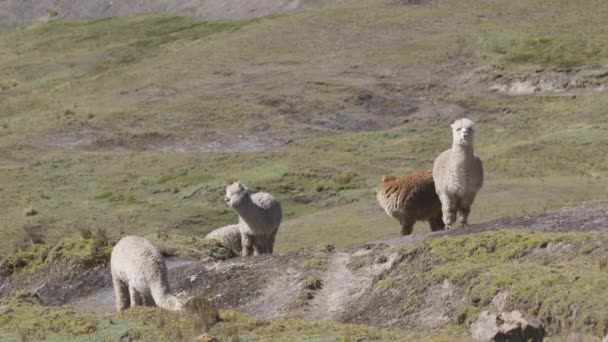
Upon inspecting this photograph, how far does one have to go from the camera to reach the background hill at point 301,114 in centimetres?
3525

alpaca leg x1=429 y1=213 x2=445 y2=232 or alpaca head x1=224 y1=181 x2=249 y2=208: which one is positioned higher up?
alpaca head x1=224 y1=181 x2=249 y2=208

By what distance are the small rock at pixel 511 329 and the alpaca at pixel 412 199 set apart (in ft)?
35.9

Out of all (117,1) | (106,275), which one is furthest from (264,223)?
(117,1)

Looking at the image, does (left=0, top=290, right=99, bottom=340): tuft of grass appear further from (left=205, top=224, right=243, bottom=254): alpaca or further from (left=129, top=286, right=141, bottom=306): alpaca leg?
(left=205, top=224, right=243, bottom=254): alpaca

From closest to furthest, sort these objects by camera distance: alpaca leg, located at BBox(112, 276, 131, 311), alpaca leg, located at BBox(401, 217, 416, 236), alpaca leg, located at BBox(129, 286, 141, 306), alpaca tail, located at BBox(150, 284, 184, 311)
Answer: alpaca tail, located at BBox(150, 284, 184, 311)
alpaca leg, located at BBox(129, 286, 141, 306)
alpaca leg, located at BBox(112, 276, 131, 311)
alpaca leg, located at BBox(401, 217, 416, 236)

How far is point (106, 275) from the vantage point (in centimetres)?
1900

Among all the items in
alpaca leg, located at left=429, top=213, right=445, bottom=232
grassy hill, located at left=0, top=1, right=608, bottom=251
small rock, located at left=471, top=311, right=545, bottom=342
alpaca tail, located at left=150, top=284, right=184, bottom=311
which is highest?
small rock, located at left=471, top=311, right=545, bottom=342

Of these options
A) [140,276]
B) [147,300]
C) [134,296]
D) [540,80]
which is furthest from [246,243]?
[540,80]

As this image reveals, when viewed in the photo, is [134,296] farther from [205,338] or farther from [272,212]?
[272,212]

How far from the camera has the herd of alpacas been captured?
15.1m

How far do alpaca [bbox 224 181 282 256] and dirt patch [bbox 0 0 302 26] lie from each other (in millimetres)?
57959

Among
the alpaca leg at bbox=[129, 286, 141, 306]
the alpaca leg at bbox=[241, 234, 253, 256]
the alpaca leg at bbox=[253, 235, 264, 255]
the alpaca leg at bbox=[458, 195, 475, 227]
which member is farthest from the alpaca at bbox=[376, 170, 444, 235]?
the alpaca leg at bbox=[129, 286, 141, 306]

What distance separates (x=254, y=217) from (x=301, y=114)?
31912mm

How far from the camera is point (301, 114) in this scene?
52.6 metres
